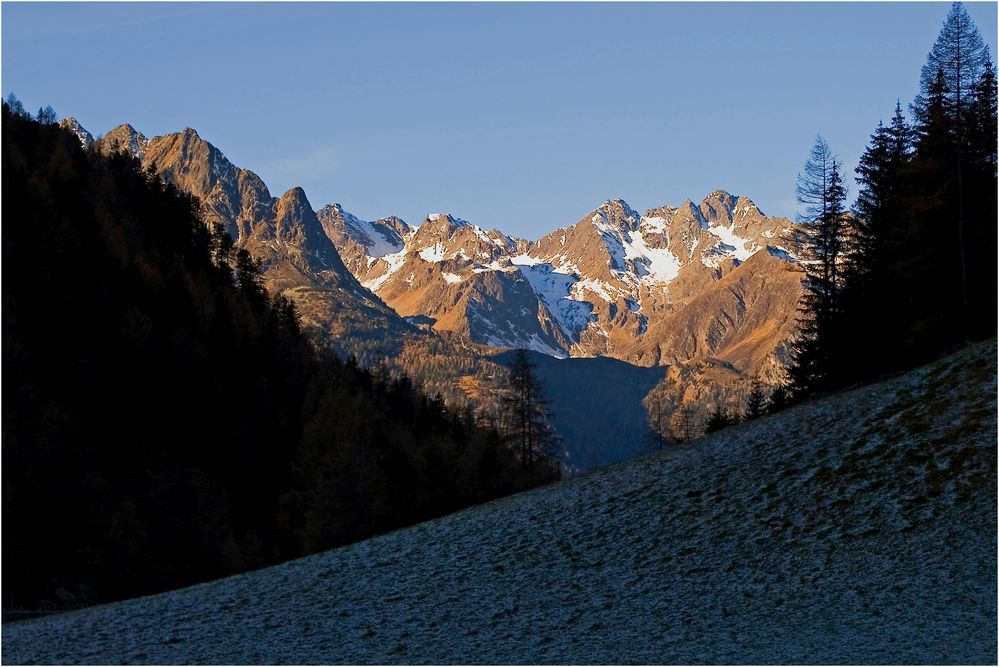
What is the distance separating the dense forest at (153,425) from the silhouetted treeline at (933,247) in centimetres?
2992

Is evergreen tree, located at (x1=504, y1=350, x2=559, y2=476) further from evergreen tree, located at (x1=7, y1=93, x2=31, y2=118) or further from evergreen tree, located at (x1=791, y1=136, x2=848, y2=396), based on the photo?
evergreen tree, located at (x1=7, y1=93, x2=31, y2=118)

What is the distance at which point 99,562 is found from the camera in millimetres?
59562

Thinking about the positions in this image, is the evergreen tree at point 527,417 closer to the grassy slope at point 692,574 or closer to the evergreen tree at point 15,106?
the grassy slope at point 692,574

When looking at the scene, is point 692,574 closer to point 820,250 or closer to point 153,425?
point 820,250

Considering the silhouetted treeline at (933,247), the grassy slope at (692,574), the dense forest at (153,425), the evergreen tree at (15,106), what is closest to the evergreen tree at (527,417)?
the dense forest at (153,425)

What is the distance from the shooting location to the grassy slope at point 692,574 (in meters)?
25.8

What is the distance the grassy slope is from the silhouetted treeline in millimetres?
10106

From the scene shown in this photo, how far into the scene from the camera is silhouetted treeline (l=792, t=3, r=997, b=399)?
48.8 m

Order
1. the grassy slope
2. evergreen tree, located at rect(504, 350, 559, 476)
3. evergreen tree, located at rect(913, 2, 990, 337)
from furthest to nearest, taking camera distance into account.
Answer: evergreen tree, located at rect(504, 350, 559, 476) < evergreen tree, located at rect(913, 2, 990, 337) < the grassy slope

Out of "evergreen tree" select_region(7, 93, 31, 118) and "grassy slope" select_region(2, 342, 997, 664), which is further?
"evergreen tree" select_region(7, 93, 31, 118)

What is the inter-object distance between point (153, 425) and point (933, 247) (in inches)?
2806

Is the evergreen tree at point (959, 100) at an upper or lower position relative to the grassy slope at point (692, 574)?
upper

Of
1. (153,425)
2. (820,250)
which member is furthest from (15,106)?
(820,250)

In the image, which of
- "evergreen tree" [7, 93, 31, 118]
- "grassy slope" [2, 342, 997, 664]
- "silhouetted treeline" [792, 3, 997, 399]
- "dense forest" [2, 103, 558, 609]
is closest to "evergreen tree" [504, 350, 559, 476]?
"dense forest" [2, 103, 558, 609]
